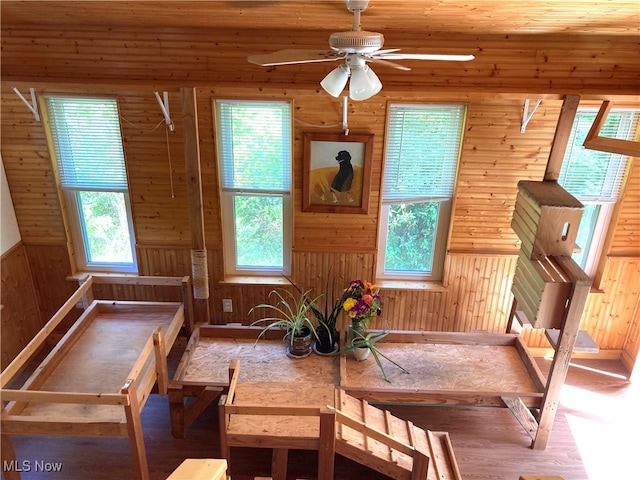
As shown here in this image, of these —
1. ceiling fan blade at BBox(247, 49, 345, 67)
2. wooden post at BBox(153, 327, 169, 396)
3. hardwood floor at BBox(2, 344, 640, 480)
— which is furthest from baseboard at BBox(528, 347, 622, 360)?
ceiling fan blade at BBox(247, 49, 345, 67)

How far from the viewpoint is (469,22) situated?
4027 mm

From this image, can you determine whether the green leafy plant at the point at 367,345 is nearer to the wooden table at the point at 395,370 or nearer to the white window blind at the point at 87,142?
the wooden table at the point at 395,370

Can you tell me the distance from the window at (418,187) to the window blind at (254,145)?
1.06m

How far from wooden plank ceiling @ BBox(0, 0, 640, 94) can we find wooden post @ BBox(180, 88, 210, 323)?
0.22 metres

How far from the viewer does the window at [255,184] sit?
188 inches

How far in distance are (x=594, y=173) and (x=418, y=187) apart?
1.80 meters

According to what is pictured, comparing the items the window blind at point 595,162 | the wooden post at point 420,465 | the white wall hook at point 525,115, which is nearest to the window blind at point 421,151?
the white wall hook at point 525,115

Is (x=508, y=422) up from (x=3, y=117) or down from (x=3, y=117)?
down

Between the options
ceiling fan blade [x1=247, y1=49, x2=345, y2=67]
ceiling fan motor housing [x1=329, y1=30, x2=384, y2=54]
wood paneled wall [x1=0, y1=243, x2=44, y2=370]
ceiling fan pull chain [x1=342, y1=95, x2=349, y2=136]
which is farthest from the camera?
wood paneled wall [x1=0, y1=243, x2=44, y2=370]

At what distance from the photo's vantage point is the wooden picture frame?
4.77m

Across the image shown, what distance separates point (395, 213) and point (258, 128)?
1.70 metres

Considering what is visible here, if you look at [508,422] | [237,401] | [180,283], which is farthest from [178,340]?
[508,422]

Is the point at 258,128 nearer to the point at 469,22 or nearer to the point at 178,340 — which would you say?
the point at 469,22

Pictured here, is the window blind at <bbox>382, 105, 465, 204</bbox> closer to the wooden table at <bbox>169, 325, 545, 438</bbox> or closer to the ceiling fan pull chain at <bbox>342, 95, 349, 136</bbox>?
the ceiling fan pull chain at <bbox>342, 95, 349, 136</bbox>
